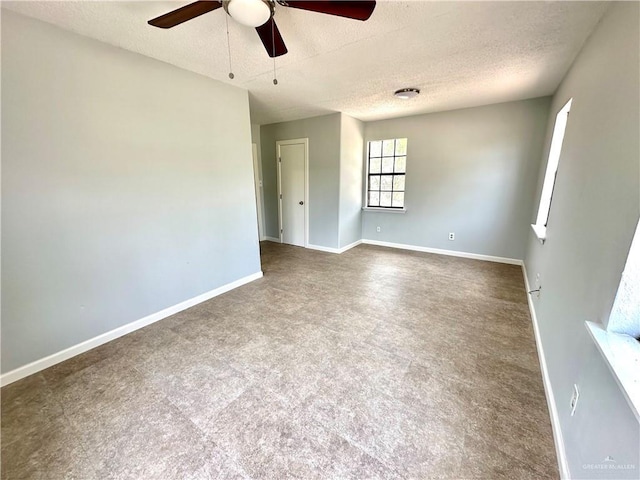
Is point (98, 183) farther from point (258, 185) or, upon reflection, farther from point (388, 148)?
point (388, 148)

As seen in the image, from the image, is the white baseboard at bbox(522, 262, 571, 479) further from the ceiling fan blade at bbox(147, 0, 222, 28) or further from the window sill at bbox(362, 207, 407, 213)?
the window sill at bbox(362, 207, 407, 213)

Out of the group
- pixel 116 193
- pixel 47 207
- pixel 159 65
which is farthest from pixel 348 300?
pixel 159 65

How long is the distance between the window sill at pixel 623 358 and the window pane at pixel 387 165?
419cm

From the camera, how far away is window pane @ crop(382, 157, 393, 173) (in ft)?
16.1

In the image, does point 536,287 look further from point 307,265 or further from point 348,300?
point 307,265

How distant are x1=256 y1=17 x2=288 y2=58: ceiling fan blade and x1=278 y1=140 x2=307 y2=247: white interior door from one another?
2.97 metres

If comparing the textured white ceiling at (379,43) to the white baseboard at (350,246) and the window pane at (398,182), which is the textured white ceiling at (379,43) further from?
the white baseboard at (350,246)

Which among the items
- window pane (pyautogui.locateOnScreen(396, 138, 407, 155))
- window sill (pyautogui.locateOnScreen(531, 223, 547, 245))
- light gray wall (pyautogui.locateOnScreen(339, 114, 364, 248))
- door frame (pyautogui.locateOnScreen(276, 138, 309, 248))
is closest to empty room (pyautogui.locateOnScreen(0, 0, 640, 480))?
window sill (pyautogui.locateOnScreen(531, 223, 547, 245))

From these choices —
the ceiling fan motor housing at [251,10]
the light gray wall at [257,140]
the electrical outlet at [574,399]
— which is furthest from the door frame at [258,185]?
the electrical outlet at [574,399]

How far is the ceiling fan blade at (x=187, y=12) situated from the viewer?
1345mm

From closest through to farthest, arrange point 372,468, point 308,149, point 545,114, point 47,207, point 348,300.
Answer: point 372,468 → point 47,207 → point 348,300 → point 545,114 → point 308,149

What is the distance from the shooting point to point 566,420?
126 cm

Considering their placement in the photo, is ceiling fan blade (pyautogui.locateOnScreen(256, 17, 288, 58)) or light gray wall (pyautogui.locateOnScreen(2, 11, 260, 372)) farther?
light gray wall (pyautogui.locateOnScreen(2, 11, 260, 372))

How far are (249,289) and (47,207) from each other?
194 cm
